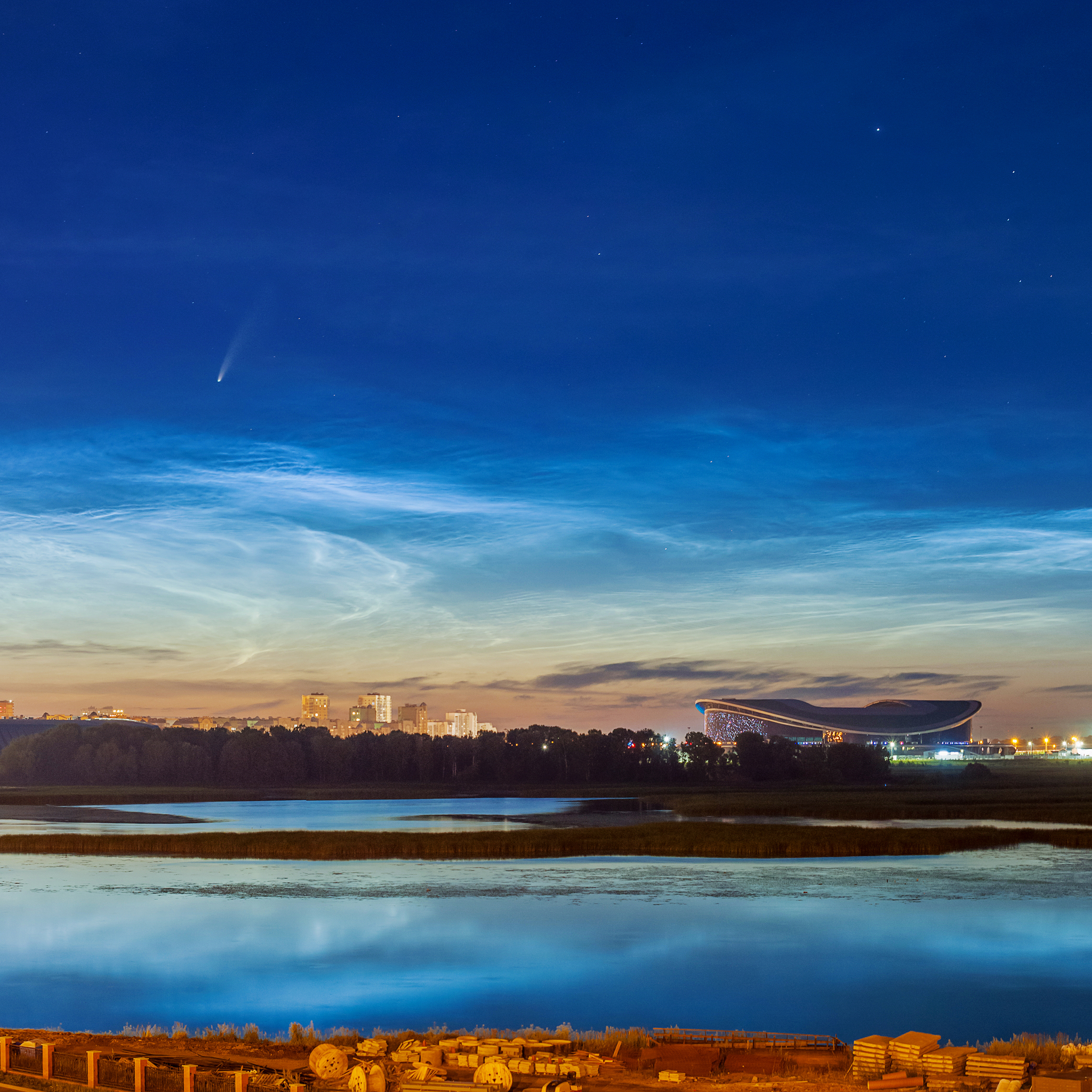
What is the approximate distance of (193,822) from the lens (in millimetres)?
101500

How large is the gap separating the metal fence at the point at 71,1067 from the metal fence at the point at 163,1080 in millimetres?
1235

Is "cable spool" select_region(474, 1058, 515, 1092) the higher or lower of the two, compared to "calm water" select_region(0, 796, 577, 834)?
higher

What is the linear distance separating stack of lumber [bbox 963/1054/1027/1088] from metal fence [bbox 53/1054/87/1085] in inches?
691

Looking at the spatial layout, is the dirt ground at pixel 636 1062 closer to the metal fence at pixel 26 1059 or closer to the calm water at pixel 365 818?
the metal fence at pixel 26 1059

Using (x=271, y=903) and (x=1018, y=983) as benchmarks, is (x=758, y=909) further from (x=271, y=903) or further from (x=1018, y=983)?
(x=271, y=903)

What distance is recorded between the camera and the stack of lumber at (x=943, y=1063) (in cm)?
2336

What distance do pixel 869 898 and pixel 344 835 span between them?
1518 inches

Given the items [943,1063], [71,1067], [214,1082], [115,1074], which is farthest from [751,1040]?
[71,1067]

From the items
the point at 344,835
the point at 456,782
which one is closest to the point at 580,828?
the point at 344,835

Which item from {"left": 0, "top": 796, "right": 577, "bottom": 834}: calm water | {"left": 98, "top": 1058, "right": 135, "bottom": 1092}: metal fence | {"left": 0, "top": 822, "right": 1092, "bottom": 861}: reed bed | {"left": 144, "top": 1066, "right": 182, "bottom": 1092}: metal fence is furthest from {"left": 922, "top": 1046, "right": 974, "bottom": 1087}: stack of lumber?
{"left": 0, "top": 796, "right": 577, "bottom": 834}: calm water

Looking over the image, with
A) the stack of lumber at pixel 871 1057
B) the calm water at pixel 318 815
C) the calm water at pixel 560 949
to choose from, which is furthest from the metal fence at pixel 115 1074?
the calm water at pixel 318 815

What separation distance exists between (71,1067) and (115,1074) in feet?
3.30

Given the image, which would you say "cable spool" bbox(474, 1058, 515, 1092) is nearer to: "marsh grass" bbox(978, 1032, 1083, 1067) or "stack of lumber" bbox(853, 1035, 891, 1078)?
"stack of lumber" bbox(853, 1035, 891, 1078)

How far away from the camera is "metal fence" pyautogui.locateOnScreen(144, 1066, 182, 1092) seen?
22219 millimetres
